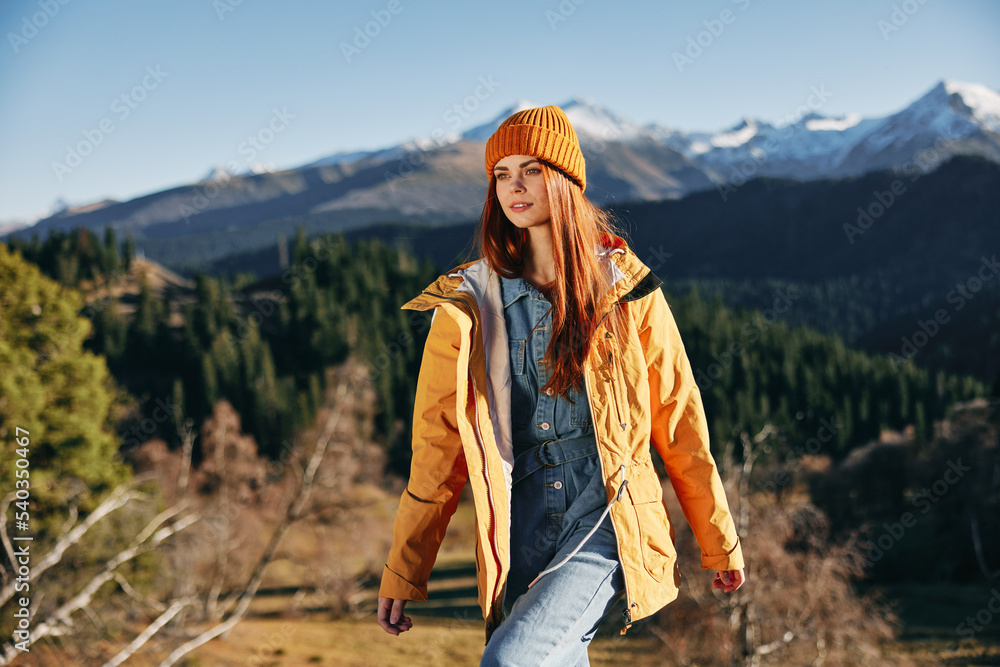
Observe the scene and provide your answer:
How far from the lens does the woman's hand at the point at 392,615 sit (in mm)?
2637

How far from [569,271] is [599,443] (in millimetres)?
712

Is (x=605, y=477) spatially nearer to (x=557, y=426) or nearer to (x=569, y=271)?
(x=557, y=426)

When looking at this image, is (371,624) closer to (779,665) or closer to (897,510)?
(779,665)

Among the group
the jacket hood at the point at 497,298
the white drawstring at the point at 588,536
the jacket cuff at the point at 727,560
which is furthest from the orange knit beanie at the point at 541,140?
the jacket cuff at the point at 727,560

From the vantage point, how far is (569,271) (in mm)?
2795

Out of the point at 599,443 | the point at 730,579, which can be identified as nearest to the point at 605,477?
the point at 599,443

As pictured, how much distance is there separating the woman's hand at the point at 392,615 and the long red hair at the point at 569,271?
1.02 metres

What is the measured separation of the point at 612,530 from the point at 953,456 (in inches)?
1765

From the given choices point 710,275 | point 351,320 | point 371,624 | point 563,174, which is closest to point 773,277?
point 710,275

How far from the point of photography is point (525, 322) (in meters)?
2.86

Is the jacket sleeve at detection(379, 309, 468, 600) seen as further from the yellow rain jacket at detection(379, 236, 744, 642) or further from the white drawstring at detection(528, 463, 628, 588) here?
the white drawstring at detection(528, 463, 628, 588)

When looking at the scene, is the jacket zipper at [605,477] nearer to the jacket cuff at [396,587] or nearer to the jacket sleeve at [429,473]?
the jacket sleeve at [429,473]

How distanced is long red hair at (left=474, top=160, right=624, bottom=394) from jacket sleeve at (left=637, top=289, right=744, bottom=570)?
6.7 inches

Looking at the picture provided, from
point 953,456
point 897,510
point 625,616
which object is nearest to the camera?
point 625,616
